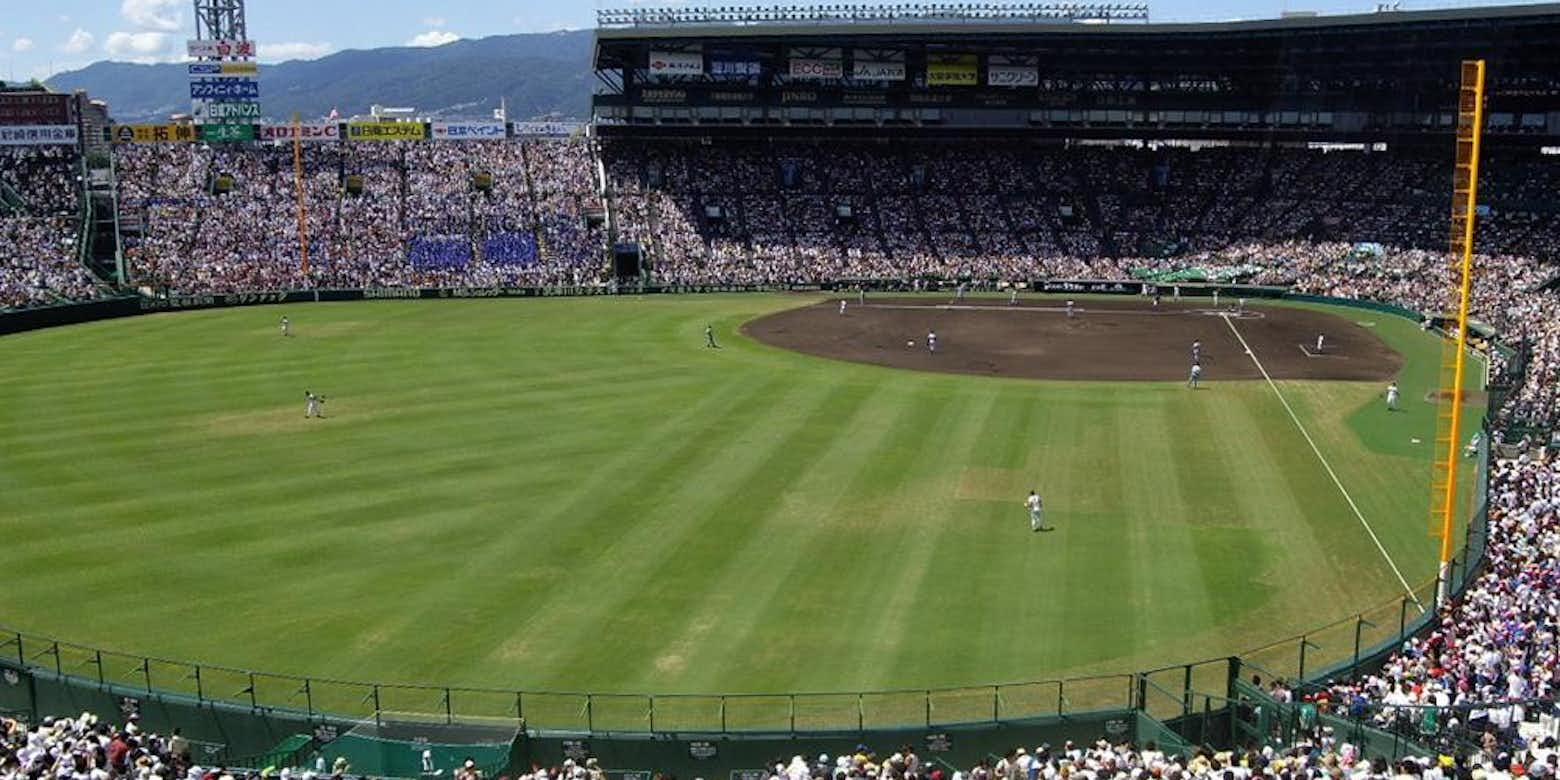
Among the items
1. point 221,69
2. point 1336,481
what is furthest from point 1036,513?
point 221,69

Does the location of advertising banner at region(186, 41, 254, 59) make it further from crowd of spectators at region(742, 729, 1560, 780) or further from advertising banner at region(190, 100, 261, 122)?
crowd of spectators at region(742, 729, 1560, 780)

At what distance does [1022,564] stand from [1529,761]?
15015mm

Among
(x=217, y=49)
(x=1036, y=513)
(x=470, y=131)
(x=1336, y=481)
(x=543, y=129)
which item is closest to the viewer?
(x=1036, y=513)

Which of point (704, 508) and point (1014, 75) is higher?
point (1014, 75)

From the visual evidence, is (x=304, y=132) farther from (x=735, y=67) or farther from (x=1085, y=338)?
(x=1085, y=338)

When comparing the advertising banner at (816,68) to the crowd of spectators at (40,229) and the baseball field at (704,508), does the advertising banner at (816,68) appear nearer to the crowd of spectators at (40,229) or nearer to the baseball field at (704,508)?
the baseball field at (704,508)

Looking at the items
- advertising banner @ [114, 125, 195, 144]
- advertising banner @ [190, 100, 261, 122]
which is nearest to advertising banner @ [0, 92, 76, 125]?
advertising banner @ [114, 125, 195, 144]

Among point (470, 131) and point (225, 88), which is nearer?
point (225, 88)

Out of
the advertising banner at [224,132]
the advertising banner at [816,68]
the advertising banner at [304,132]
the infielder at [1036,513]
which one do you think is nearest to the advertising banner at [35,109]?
the advertising banner at [224,132]

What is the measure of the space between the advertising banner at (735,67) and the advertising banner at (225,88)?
3412 cm

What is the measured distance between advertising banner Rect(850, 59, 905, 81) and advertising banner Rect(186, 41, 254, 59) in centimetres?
4593

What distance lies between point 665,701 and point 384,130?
86425mm

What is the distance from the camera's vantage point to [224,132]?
9544cm

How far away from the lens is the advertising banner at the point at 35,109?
8819cm
